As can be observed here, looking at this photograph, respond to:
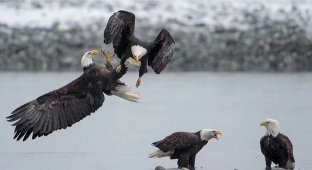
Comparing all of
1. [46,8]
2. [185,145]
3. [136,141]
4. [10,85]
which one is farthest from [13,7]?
[185,145]

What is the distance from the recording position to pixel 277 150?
11.2m

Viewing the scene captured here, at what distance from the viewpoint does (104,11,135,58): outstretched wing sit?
11.1 m

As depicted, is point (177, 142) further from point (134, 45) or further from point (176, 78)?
point (176, 78)

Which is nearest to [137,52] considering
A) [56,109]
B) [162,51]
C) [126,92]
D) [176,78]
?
[162,51]

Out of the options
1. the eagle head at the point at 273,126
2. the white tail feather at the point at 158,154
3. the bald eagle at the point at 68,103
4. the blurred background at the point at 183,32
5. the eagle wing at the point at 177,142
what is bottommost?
the white tail feather at the point at 158,154

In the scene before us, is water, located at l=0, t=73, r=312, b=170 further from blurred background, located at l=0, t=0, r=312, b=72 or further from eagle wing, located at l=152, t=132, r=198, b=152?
blurred background, located at l=0, t=0, r=312, b=72

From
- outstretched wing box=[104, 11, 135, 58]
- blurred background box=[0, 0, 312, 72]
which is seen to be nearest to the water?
blurred background box=[0, 0, 312, 72]

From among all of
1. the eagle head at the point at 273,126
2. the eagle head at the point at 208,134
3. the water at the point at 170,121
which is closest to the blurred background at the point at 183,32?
the water at the point at 170,121

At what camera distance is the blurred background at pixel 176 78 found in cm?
1221

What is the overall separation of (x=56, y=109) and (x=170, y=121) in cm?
312

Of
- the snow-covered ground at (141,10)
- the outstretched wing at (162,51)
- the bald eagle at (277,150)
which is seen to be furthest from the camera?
the snow-covered ground at (141,10)

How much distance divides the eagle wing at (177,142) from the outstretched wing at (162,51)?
81 centimetres

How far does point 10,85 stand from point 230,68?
4639 millimetres

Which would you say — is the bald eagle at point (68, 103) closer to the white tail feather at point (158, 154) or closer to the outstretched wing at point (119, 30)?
the outstretched wing at point (119, 30)
